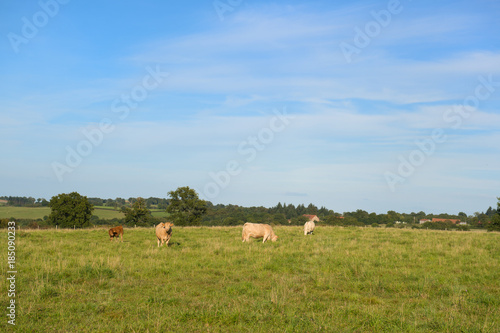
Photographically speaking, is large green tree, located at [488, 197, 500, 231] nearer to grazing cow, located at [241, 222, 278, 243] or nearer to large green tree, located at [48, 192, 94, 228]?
grazing cow, located at [241, 222, 278, 243]

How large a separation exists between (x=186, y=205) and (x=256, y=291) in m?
51.1

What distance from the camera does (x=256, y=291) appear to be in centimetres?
1019

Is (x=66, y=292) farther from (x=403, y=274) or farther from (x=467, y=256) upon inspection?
(x=467, y=256)

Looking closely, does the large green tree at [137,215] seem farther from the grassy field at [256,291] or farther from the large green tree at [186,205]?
the grassy field at [256,291]

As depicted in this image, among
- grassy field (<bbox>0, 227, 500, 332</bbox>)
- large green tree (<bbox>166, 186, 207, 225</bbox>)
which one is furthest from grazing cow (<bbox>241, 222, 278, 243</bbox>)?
large green tree (<bbox>166, 186, 207, 225</bbox>)

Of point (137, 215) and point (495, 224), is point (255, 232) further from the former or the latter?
point (495, 224)

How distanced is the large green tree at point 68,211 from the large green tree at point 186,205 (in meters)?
12.9

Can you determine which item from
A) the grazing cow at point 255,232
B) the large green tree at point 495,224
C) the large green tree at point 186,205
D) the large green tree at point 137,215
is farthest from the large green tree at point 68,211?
the large green tree at point 495,224

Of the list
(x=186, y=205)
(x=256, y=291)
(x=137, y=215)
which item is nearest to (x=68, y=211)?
(x=137, y=215)

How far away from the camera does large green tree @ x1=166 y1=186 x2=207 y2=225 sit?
195 feet

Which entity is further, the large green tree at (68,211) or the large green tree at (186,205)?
the large green tree at (186,205)

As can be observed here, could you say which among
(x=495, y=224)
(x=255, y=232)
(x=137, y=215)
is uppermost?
(x=255, y=232)

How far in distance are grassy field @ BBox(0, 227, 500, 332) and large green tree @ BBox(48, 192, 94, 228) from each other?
1568 inches

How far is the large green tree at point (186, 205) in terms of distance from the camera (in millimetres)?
59438
